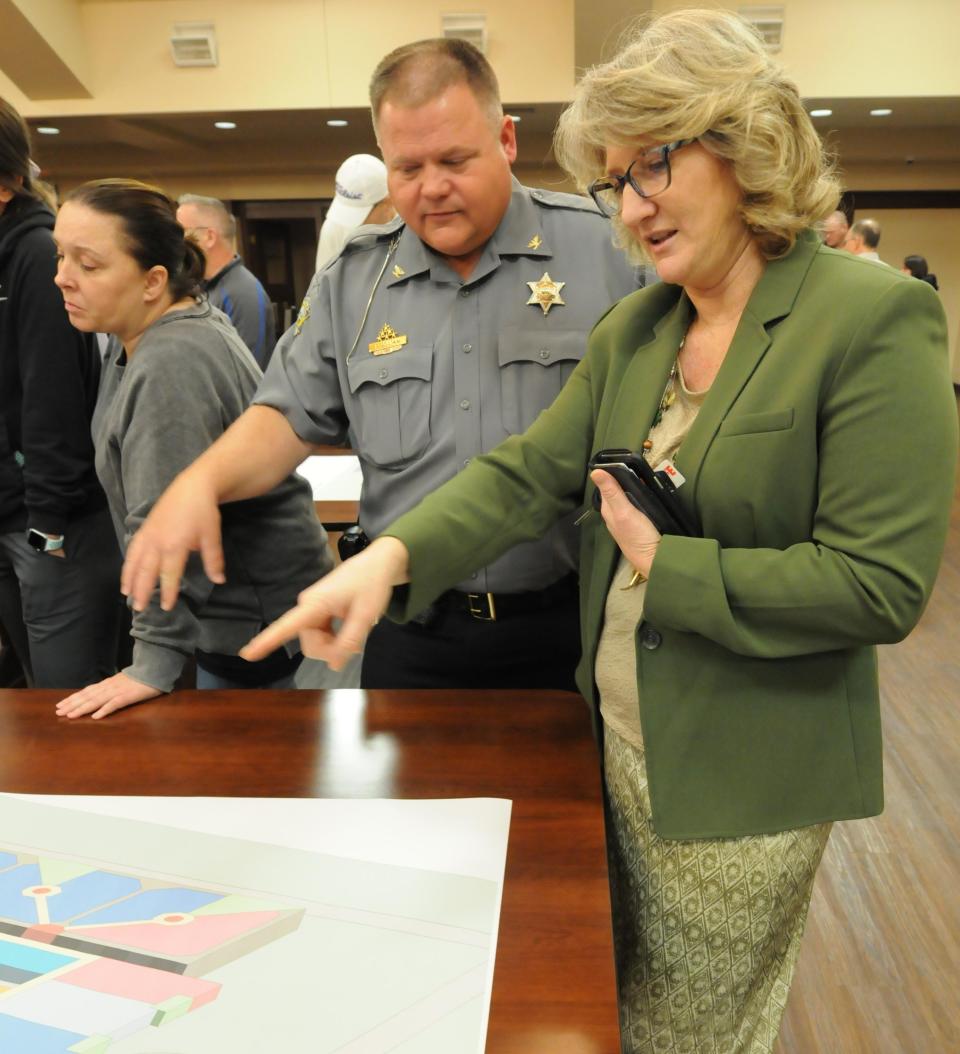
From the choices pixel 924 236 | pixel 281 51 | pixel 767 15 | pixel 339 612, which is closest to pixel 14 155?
pixel 339 612

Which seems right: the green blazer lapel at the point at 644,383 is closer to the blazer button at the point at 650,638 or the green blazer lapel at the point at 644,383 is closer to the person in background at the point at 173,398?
the blazer button at the point at 650,638

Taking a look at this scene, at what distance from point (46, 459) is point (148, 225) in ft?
1.87

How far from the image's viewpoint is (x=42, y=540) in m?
2.00

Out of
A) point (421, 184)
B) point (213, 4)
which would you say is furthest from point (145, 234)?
point (213, 4)

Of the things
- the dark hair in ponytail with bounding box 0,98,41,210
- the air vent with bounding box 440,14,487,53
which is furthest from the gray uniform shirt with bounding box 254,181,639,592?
the air vent with bounding box 440,14,487,53

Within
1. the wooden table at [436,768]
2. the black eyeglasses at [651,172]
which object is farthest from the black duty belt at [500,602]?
the black eyeglasses at [651,172]

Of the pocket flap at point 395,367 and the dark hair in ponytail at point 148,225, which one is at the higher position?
the dark hair in ponytail at point 148,225

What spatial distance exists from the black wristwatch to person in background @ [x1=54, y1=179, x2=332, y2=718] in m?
0.29

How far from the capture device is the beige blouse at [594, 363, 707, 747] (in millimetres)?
1120

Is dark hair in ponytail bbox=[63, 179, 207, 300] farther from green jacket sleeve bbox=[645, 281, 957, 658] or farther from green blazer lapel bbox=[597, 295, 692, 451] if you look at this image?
green jacket sleeve bbox=[645, 281, 957, 658]

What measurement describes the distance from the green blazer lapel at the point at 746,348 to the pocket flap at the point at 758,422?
1cm

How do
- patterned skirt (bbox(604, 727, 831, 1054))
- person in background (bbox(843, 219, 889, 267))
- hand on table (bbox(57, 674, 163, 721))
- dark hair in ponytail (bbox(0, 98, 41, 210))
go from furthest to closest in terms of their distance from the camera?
1. person in background (bbox(843, 219, 889, 267))
2. dark hair in ponytail (bbox(0, 98, 41, 210))
3. hand on table (bbox(57, 674, 163, 721))
4. patterned skirt (bbox(604, 727, 831, 1054))

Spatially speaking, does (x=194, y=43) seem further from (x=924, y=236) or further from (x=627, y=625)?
(x=924, y=236)

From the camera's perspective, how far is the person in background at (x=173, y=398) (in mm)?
1543
